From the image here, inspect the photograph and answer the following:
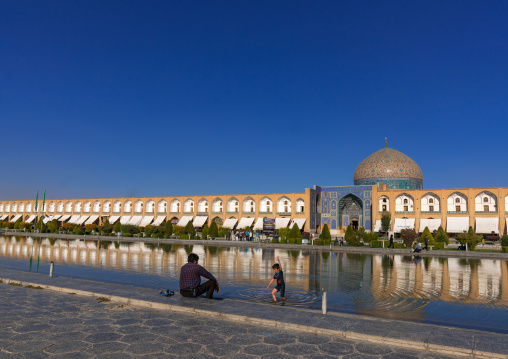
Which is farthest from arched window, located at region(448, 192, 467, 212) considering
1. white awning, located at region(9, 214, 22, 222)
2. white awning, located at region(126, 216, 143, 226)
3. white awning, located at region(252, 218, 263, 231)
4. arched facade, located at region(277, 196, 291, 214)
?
white awning, located at region(9, 214, 22, 222)

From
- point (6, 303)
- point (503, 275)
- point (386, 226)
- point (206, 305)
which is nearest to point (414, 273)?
point (503, 275)

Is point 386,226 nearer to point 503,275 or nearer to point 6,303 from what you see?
point 503,275

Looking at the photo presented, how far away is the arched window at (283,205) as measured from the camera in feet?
160

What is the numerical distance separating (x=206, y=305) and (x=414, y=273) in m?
10.4

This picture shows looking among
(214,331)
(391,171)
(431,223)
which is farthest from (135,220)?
(214,331)

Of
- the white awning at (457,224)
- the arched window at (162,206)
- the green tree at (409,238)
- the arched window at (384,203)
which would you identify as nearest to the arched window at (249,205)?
the arched window at (162,206)

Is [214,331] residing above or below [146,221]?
below

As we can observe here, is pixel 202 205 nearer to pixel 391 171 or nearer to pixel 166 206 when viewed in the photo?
pixel 166 206

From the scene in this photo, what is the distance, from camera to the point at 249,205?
168ft

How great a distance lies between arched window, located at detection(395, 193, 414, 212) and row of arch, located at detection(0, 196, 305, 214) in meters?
10.6

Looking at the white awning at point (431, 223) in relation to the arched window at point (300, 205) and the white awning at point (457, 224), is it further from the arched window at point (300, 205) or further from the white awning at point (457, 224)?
the arched window at point (300, 205)

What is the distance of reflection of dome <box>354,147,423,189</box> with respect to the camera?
4847cm

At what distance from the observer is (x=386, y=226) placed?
4081 centimetres

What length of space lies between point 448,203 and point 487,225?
434cm
